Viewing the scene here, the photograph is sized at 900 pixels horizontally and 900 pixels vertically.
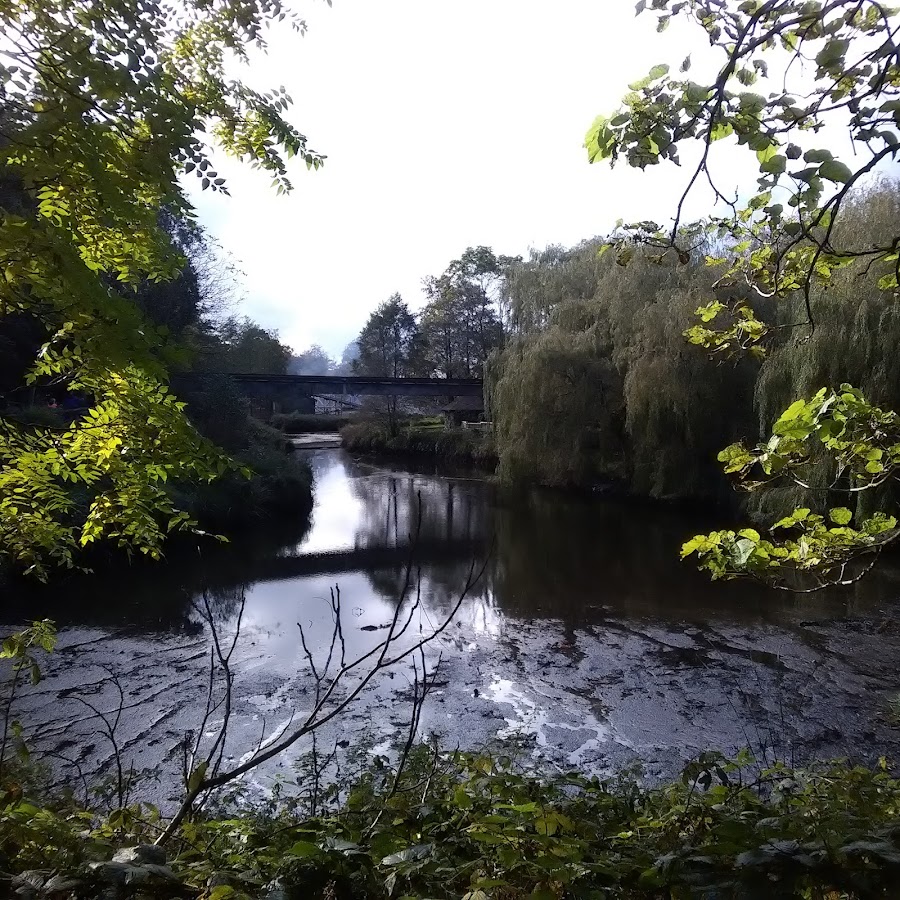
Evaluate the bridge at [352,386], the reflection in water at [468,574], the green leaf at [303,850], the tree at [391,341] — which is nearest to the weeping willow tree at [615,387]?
the reflection in water at [468,574]

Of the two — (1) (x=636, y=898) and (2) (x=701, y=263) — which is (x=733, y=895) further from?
(2) (x=701, y=263)

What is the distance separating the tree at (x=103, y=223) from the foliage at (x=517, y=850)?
0.96m

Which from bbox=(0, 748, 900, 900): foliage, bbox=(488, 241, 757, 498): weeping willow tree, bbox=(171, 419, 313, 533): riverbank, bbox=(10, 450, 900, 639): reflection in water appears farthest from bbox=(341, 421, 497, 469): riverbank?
bbox=(0, 748, 900, 900): foliage

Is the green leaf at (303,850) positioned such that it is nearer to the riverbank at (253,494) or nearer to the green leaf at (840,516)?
the green leaf at (840,516)

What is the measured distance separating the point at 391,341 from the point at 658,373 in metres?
32.0

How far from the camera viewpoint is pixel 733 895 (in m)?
1.32

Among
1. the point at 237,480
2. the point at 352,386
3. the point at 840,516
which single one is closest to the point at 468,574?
the point at 840,516

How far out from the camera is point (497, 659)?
23.6 ft

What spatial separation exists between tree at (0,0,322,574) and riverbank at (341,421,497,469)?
2069 cm

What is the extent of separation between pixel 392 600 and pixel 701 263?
11153 mm

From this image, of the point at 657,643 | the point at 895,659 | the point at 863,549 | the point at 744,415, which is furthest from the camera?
the point at 744,415

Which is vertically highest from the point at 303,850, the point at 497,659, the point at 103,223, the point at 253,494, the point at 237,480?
the point at 103,223

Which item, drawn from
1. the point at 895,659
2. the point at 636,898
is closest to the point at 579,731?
the point at 895,659

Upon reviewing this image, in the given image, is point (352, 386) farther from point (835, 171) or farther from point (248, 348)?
point (835, 171)
